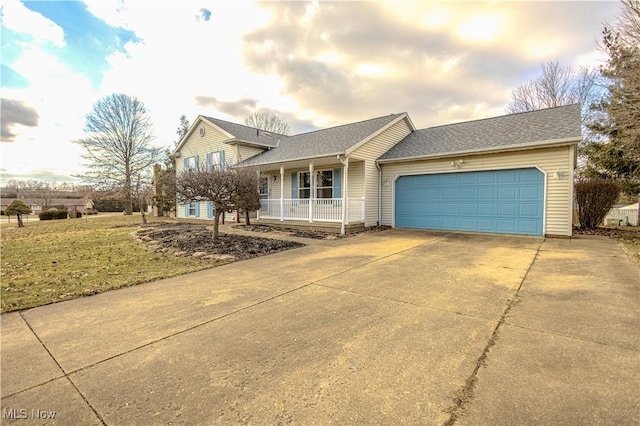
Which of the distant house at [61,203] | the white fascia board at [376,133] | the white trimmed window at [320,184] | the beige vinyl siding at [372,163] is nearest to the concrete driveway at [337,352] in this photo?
the white fascia board at [376,133]

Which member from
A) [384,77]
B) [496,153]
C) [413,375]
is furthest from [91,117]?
[413,375]

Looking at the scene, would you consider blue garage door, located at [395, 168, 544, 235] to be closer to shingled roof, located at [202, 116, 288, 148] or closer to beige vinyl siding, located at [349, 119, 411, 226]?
beige vinyl siding, located at [349, 119, 411, 226]

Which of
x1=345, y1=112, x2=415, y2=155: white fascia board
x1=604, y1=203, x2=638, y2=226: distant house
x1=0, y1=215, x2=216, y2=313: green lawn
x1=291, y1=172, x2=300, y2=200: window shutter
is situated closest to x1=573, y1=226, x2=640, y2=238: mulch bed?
x1=604, y1=203, x2=638, y2=226: distant house

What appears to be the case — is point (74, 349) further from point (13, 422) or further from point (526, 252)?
point (526, 252)

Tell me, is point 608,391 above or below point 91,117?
below

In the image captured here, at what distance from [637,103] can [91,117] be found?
32086mm

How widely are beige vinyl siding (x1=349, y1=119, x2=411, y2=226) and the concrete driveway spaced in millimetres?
7506

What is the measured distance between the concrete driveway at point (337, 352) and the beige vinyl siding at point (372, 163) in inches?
296

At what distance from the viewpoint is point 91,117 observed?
78.1 ft

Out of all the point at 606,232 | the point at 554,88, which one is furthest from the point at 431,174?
the point at 554,88

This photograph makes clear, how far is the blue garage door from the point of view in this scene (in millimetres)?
9789

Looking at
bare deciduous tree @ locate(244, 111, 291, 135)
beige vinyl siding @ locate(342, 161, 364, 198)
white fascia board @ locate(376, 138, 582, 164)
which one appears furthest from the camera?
bare deciduous tree @ locate(244, 111, 291, 135)

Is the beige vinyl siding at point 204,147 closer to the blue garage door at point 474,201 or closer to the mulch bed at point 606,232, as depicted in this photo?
the blue garage door at point 474,201

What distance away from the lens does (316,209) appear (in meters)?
12.8
